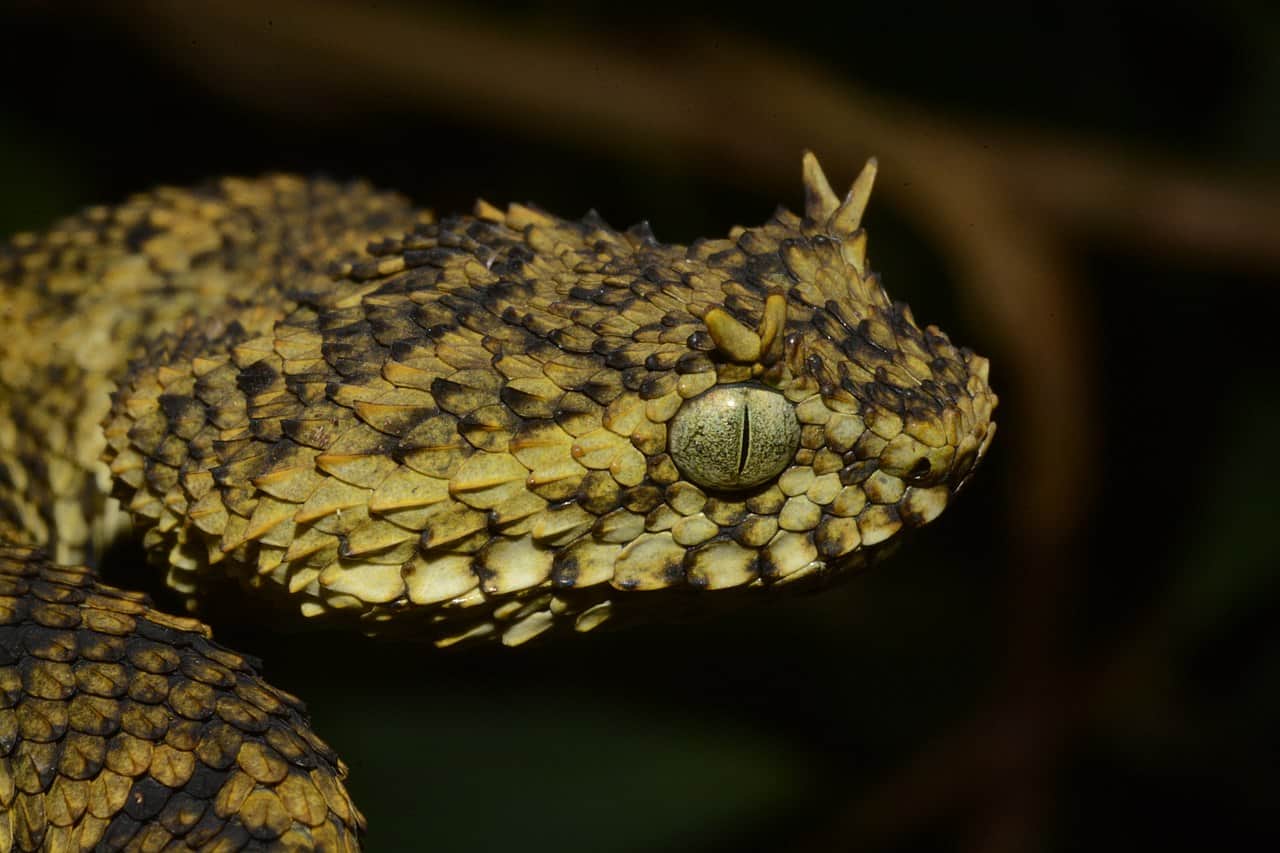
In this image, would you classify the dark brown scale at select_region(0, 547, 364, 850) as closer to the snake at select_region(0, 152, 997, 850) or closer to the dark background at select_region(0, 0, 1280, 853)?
the snake at select_region(0, 152, 997, 850)

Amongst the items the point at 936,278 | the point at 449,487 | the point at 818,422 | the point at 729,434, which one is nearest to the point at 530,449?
the point at 449,487

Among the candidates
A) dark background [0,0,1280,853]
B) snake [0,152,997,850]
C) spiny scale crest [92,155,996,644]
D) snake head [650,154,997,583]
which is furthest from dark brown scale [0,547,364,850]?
dark background [0,0,1280,853]

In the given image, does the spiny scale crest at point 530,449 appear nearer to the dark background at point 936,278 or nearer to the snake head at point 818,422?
the snake head at point 818,422

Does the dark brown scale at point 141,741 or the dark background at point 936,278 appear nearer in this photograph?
the dark brown scale at point 141,741

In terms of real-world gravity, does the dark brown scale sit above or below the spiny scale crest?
below

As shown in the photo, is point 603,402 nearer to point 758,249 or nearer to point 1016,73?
point 758,249

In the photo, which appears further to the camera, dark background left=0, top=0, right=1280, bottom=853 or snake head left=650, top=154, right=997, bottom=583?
dark background left=0, top=0, right=1280, bottom=853

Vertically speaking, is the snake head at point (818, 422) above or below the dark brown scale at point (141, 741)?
above

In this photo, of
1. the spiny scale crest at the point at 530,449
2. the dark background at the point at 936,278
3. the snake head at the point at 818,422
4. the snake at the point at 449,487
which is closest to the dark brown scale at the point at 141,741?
the snake at the point at 449,487

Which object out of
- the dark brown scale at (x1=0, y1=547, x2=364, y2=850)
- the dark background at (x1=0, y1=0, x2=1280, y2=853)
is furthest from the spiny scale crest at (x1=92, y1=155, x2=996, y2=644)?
the dark background at (x1=0, y1=0, x2=1280, y2=853)
